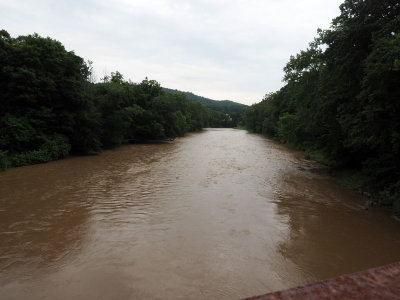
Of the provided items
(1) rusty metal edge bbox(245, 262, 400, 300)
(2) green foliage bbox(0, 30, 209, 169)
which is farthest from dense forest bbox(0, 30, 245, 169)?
(1) rusty metal edge bbox(245, 262, 400, 300)

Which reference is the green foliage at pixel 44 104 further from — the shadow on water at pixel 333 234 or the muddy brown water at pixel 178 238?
the shadow on water at pixel 333 234

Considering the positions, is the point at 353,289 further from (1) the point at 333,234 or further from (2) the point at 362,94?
(2) the point at 362,94

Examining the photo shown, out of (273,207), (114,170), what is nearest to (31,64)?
(114,170)

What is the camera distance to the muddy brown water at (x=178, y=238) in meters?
5.38

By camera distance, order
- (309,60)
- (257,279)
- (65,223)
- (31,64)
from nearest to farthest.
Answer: (257,279) < (65,223) < (309,60) < (31,64)

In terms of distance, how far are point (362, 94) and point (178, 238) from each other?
339 inches

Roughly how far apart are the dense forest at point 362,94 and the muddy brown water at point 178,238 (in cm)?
195

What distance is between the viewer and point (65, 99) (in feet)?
73.4

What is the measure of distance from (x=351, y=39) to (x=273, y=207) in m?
8.31

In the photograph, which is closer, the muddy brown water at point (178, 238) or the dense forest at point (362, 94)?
the muddy brown water at point (178, 238)

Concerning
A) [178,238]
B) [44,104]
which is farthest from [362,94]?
[44,104]

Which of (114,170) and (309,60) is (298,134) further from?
(114,170)

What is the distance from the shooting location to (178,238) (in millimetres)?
7395

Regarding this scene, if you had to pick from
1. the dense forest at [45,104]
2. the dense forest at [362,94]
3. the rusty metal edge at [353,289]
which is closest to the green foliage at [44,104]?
the dense forest at [45,104]
